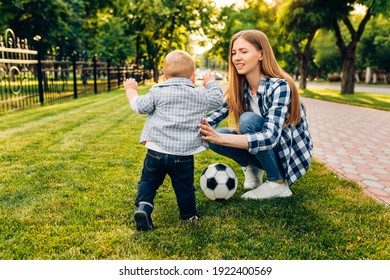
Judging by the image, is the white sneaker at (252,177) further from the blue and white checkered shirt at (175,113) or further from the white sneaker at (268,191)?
the blue and white checkered shirt at (175,113)

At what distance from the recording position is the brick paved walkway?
14.2ft

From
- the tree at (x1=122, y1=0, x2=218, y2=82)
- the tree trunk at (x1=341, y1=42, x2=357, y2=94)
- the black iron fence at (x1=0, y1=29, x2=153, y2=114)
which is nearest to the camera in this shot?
the black iron fence at (x1=0, y1=29, x2=153, y2=114)

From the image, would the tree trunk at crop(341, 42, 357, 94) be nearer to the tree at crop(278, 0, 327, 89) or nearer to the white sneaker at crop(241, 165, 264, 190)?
the tree at crop(278, 0, 327, 89)

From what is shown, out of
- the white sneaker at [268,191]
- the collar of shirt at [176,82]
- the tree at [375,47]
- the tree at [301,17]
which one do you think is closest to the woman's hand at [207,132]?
the collar of shirt at [176,82]

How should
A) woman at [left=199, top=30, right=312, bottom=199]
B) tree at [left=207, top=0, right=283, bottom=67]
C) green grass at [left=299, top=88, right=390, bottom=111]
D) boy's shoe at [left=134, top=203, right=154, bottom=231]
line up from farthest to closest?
tree at [left=207, top=0, right=283, bottom=67], green grass at [left=299, top=88, right=390, bottom=111], woman at [left=199, top=30, right=312, bottom=199], boy's shoe at [left=134, top=203, right=154, bottom=231]

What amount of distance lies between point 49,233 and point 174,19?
30.4 meters

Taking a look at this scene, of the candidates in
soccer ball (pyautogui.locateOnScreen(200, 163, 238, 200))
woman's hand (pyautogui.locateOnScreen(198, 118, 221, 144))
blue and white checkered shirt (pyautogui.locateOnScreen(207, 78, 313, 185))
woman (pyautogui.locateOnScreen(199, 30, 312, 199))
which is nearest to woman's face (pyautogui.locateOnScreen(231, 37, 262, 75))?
woman (pyautogui.locateOnScreen(199, 30, 312, 199))

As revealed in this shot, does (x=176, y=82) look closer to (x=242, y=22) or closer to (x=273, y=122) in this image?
(x=273, y=122)

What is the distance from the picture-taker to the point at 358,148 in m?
6.09

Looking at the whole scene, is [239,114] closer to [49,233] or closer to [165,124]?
[165,124]

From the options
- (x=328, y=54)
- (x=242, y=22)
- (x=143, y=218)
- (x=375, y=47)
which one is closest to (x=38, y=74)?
(x=143, y=218)

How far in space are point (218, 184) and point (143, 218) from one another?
0.89 metres

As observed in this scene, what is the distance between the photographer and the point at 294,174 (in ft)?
11.2

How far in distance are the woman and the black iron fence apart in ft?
22.4
